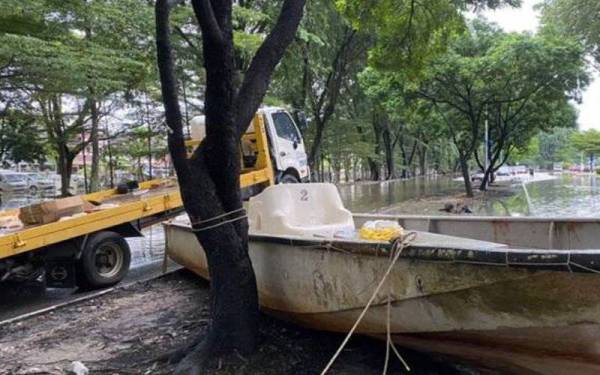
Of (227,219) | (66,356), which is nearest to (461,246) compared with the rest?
(227,219)

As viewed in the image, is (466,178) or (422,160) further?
(422,160)

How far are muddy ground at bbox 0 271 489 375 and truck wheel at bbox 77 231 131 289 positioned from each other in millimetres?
760

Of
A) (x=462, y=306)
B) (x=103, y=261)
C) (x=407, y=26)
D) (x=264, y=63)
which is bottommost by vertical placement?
(x=103, y=261)

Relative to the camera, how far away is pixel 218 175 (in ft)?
15.2

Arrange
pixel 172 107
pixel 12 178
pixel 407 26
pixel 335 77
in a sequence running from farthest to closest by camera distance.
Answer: pixel 12 178, pixel 335 77, pixel 407 26, pixel 172 107

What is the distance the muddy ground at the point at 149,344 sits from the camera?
4297 millimetres

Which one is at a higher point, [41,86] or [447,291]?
[41,86]

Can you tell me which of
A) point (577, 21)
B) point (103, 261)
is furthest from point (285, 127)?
point (577, 21)

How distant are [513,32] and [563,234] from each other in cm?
1615

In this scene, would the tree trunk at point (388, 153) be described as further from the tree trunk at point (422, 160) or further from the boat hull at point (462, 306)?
the boat hull at point (462, 306)

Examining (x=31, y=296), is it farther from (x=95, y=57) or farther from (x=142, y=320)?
(x=95, y=57)

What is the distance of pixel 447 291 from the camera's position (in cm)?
363

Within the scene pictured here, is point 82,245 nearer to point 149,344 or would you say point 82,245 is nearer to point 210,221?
point 149,344

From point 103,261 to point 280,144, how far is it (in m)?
4.76
